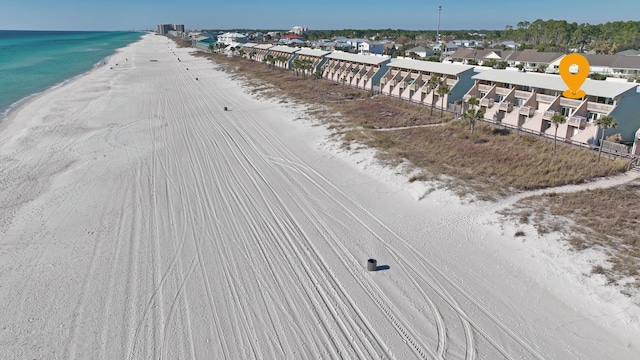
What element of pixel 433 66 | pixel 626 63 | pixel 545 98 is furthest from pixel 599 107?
pixel 626 63

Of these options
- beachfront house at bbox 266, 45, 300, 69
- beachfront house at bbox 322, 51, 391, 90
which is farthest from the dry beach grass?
beachfront house at bbox 266, 45, 300, 69

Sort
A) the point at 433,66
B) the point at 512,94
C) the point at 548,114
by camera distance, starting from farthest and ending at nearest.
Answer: the point at 433,66
the point at 512,94
the point at 548,114

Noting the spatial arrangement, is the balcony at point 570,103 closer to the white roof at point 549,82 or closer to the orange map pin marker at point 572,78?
the orange map pin marker at point 572,78

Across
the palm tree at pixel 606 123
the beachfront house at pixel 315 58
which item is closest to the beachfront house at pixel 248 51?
the beachfront house at pixel 315 58

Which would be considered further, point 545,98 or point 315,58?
point 315,58

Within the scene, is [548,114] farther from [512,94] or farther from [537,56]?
[537,56]

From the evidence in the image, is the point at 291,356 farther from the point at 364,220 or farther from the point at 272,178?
the point at 272,178
